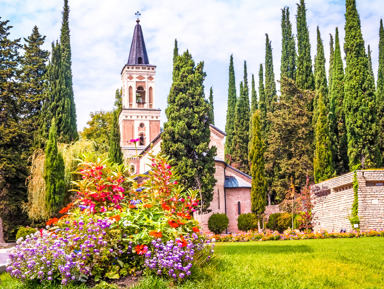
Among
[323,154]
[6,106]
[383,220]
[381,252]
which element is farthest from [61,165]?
[381,252]

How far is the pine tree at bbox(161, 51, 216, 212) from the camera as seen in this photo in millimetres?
26344

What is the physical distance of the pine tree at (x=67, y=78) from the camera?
3372 centimetres

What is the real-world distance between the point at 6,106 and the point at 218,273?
27768mm

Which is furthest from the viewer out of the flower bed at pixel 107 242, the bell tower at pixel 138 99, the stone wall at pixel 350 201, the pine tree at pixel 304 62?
the bell tower at pixel 138 99

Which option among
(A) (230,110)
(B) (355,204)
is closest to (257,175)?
(B) (355,204)

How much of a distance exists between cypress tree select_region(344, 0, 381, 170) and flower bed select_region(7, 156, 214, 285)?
846 inches

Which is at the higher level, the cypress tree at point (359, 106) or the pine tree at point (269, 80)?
the pine tree at point (269, 80)

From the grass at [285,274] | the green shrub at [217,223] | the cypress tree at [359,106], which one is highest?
the cypress tree at [359,106]

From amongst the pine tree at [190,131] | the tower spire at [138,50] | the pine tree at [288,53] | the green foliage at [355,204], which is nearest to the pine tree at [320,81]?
the pine tree at [288,53]

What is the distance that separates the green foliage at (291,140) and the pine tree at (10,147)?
19.2m

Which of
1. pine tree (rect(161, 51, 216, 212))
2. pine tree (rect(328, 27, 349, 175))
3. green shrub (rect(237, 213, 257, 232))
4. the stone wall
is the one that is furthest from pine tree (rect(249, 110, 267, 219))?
pine tree (rect(328, 27, 349, 175))

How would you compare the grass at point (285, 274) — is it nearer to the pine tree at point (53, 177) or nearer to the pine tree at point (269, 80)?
the pine tree at point (53, 177)

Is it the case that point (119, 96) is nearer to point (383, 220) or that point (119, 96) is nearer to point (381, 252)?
point (383, 220)

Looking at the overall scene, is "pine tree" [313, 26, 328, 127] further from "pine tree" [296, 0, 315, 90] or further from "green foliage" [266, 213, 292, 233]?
"green foliage" [266, 213, 292, 233]
